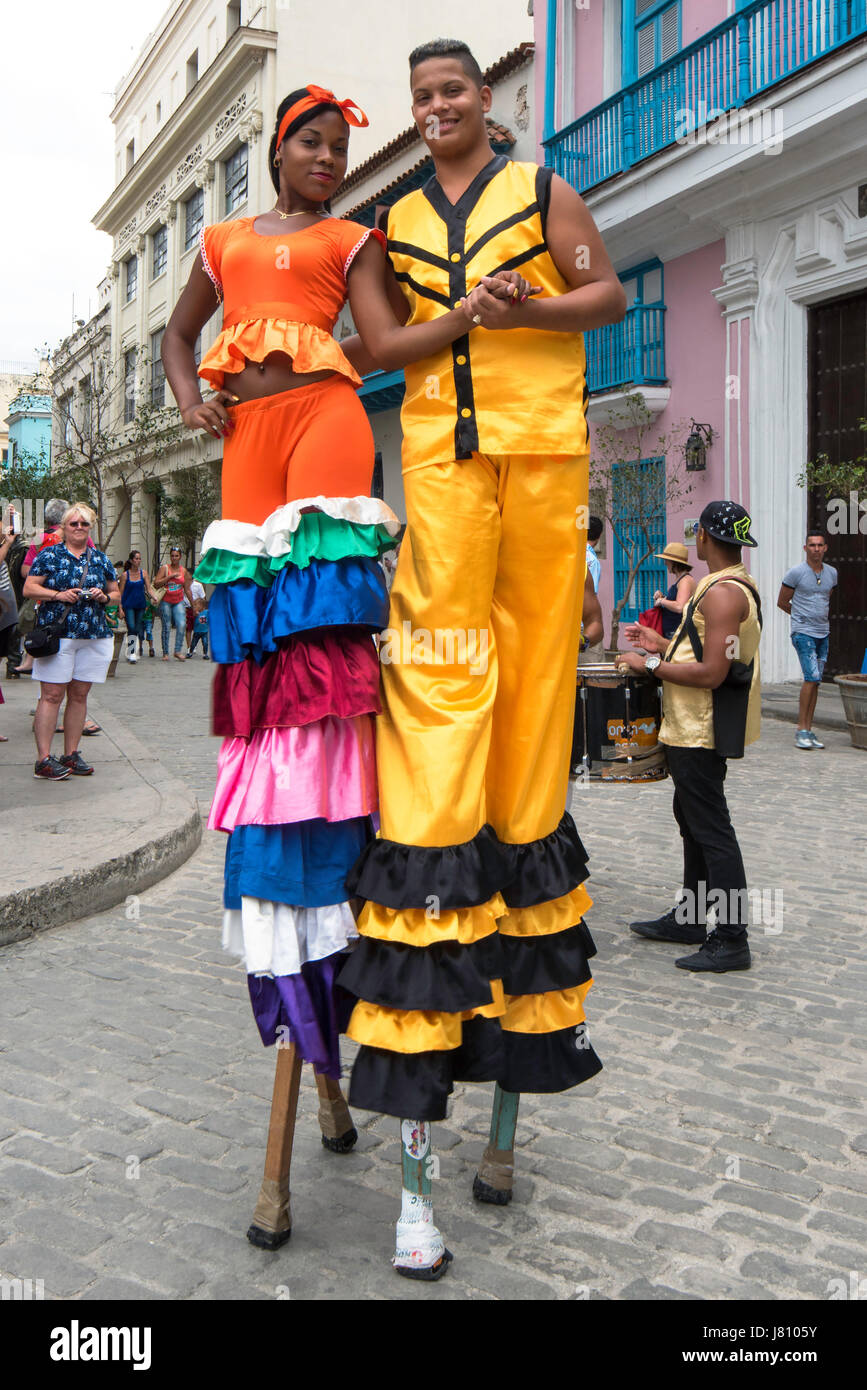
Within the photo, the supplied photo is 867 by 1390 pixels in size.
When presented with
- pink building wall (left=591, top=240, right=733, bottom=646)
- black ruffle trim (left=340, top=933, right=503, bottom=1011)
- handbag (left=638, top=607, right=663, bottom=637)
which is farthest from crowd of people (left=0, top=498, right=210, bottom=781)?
pink building wall (left=591, top=240, right=733, bottom=646)

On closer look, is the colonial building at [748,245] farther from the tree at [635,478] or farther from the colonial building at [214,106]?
the colonial building at [214,106]

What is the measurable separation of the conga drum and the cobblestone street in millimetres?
721

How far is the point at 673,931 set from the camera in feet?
14.7

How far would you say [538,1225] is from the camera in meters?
2.34

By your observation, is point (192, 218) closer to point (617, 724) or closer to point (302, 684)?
point (617, 724)

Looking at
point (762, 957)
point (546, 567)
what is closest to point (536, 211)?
point (546, 567)

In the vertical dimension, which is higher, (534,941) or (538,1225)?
(534,941)

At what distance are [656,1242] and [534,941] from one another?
66cm

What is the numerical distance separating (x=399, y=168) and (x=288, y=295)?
22.4 meters

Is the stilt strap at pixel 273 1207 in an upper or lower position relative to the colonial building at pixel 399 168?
lower

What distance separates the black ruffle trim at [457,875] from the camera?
2.06 meters

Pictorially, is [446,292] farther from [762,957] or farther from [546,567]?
[762,957]

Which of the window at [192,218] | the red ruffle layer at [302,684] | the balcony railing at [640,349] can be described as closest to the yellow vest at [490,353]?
the red ruffle layer at [302,684]

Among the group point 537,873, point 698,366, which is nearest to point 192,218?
point 698,366
